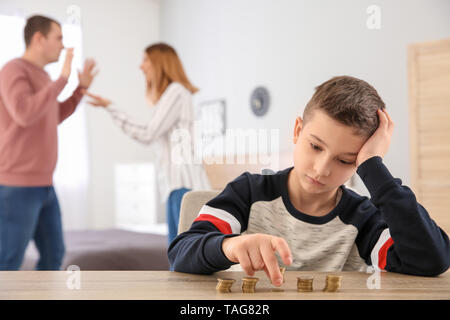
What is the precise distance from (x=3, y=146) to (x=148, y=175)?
3022 millimetres

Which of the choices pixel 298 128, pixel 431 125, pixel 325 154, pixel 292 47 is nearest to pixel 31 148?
pixel 298 128

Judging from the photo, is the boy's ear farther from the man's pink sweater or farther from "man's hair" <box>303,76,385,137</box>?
the man's pink sweater

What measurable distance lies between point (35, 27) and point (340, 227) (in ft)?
4.57

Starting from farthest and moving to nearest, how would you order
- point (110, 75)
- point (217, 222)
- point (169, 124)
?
point (110, 75), point (169, 124), point (217, 222)

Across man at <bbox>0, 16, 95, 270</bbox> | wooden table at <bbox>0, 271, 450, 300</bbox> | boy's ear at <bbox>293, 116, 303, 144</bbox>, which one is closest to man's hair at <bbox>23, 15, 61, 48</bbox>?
man at <bbox>0, 16, 95, 270</bbox>

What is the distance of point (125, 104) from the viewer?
529 cm

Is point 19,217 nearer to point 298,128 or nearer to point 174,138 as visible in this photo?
point 174,138

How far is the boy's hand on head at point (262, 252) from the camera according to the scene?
519mm

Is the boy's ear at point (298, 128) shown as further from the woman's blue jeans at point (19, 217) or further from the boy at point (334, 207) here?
the woman's blue jeans at point (19, 217)

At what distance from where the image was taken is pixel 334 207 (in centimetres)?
91

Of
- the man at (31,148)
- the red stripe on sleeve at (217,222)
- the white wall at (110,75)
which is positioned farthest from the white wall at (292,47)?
the red stripe on sleeve at (217,222)

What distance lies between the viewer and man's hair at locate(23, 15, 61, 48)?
1.85 m
